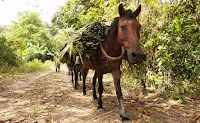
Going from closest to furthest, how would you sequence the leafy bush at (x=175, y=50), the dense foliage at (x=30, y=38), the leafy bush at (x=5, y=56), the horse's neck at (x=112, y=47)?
the horse's neck at (x=112, y=47), the leafy bush at (x=175, y=50), the leafy bush at (x=5, y=56), the dense foliage at (x=30, y=38)

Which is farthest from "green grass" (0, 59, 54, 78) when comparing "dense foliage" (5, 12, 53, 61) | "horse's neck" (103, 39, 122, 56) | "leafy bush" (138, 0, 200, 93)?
"leafy bush" (138, 0, 200, 93)

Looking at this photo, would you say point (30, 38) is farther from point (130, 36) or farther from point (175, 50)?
point (130, 36)

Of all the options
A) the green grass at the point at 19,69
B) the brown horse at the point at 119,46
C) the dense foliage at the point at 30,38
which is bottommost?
the green grass at the point at 19,69

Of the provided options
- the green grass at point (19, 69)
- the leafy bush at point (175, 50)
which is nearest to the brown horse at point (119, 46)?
the leafy bush at point (175, 50)

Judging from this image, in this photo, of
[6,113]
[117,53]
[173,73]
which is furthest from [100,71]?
[173,73]

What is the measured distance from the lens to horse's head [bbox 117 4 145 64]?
2.12m

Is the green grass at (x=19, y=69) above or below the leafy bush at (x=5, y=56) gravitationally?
below

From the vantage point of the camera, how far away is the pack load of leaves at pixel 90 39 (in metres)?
3.00

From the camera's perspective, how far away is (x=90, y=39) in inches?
121

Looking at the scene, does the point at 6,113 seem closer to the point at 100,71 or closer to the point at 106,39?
the point at 100,71

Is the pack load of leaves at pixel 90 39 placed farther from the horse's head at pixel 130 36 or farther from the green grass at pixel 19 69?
the green grass at pixel 19 69

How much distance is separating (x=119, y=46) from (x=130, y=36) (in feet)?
1.83

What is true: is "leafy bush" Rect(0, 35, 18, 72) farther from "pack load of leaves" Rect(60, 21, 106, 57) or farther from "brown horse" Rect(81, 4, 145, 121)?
"brown horse" Rect(81, 4, 145, 121)

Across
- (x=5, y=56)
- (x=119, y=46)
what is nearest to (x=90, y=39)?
(x=119, y=46)
